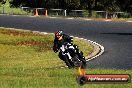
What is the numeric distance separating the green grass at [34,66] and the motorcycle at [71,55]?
1.38 ft

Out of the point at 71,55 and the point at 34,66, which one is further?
the point at 34,66

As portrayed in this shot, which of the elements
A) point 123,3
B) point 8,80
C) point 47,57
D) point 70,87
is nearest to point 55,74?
point 8,80

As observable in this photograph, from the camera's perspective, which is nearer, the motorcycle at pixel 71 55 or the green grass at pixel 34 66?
the green grass at pixel 34 66

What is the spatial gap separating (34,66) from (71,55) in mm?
6045

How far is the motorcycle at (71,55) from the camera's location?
41.4 feet

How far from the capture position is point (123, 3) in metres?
76.2

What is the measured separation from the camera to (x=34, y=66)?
18703 millimetres

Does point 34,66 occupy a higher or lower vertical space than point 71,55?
lower

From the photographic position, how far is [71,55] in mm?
12852

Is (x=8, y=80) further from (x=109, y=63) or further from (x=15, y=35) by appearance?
(x=15, y=35)

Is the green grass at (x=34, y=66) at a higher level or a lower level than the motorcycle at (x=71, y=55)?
lower

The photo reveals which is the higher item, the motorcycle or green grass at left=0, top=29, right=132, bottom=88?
the motorcycle

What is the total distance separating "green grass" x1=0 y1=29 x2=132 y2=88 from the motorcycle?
0.42 metres

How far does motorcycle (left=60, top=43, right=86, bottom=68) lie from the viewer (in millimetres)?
12617
